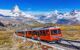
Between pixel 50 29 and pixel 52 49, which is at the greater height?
pixel 50 29

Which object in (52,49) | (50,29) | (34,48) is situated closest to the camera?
(52,49)

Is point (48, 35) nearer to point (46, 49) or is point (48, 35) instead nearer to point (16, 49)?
point (16, 49)

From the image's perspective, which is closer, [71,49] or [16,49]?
[71,49]

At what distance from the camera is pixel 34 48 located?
143 ft

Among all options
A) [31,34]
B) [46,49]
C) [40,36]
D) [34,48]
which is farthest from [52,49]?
[31,34]

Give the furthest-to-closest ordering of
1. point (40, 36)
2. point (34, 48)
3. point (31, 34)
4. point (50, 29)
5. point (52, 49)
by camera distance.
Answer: point (31, 34), point (40, 36), point (50, 29), point (34, 48), point (52, 49)

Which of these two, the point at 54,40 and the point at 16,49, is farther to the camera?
the point at 54,40

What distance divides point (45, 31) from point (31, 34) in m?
14.2

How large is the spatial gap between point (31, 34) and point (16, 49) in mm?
24393

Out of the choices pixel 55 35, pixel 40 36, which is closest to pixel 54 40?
pixel 55 35

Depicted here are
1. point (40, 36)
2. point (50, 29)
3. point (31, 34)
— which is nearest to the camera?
point (50, 29)

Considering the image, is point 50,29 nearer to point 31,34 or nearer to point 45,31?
point 45,31

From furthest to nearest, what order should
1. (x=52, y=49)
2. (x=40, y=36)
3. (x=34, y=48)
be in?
1. (x=40, y=36)
2. (x=34, y=48)
3. (x=52, y=49)

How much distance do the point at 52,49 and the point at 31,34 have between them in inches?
1213
